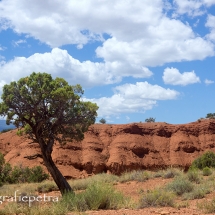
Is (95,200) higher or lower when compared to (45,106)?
lower

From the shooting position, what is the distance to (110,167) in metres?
39.1

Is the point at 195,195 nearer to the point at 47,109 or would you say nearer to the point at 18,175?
the point at 47,109

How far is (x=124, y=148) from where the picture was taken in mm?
42469

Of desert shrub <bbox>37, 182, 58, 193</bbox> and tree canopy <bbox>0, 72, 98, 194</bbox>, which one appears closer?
tree canopy <bbox>0, 72, 98, 194</bbox>

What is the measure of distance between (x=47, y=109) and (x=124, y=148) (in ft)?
88.6

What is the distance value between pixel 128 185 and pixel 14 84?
32.4ft

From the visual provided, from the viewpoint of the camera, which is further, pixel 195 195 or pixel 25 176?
pixel 25 176

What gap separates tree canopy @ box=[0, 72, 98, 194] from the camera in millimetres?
15606

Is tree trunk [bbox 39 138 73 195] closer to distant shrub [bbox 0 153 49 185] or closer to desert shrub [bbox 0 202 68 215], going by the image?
desert shrub [bbox 0 202 68 215]

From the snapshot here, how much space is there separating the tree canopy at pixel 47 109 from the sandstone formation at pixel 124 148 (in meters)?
20.2

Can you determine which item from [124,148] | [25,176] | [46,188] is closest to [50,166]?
[46,188]

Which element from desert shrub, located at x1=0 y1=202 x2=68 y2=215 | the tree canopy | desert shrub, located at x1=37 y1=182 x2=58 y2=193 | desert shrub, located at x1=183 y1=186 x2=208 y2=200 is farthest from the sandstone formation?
desert shrub, located at x1=0 y1=202 x2=68 y2=215

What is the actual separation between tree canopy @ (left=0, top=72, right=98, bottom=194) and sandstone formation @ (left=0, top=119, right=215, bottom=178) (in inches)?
795

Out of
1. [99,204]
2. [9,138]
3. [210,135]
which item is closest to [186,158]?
[210,135]
